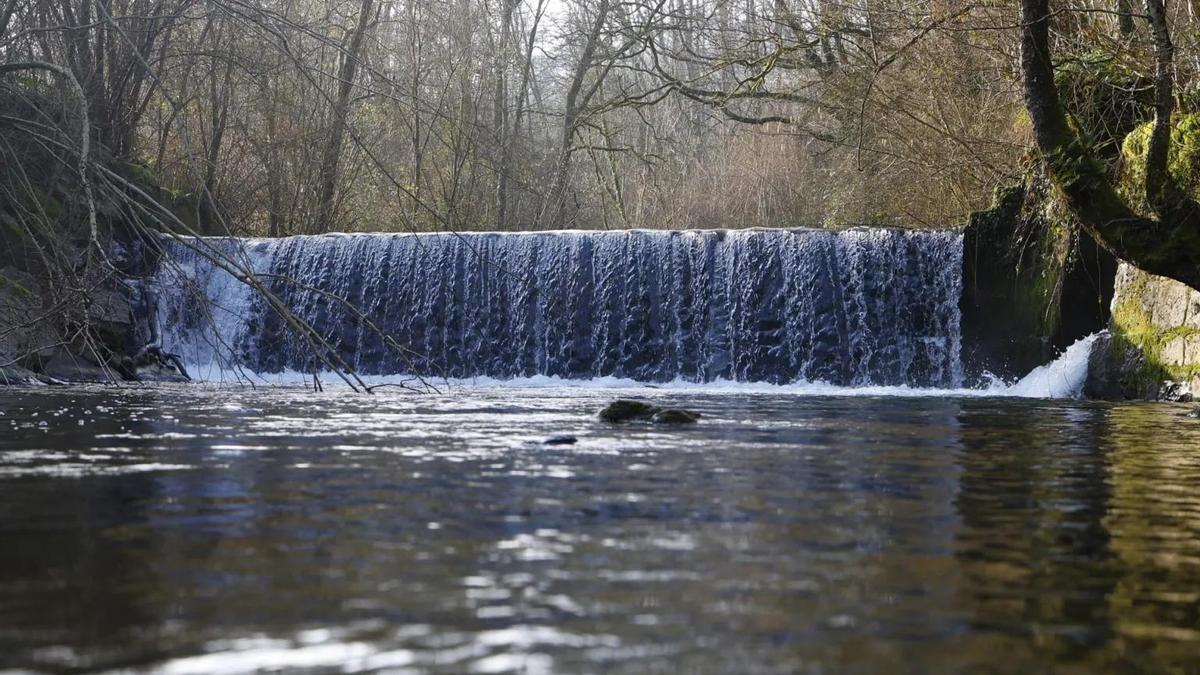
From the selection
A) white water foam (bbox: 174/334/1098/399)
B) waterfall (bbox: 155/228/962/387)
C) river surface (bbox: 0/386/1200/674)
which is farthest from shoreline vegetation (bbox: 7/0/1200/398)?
river surface (bbox: 0/386/1200/674)

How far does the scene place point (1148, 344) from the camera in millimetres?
12828

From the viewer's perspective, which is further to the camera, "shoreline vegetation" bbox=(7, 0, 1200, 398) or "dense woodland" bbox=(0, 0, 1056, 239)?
"dense woodland" bbox=(0, 0, 1056, 239)

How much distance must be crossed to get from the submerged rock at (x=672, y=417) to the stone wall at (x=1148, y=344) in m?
5.28

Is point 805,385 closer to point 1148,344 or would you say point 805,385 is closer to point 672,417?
point 1148,344

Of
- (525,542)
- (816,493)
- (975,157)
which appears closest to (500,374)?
(975,157)

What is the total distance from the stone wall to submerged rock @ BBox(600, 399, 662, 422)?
212 inches

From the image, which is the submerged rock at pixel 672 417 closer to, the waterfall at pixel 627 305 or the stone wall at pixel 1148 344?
the stone wall at pixel 1148 344

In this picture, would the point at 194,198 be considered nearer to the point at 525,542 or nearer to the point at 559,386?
the point at 559,386

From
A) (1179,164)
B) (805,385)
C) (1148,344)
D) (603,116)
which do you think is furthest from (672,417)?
(603,116)

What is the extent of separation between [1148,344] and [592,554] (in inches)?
406

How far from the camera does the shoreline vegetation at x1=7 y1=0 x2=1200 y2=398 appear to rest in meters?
7.81

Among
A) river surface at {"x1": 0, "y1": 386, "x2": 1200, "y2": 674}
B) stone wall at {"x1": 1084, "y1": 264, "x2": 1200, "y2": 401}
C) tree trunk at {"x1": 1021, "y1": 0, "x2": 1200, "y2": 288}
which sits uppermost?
tree trunk at {"x1": 1021, "y1": 0, "x2": 1200, "y2": 288}

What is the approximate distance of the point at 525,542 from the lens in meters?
3.95

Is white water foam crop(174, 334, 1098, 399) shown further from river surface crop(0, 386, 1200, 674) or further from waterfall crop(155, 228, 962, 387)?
river surface crop(0, 386, 1200, 674)
